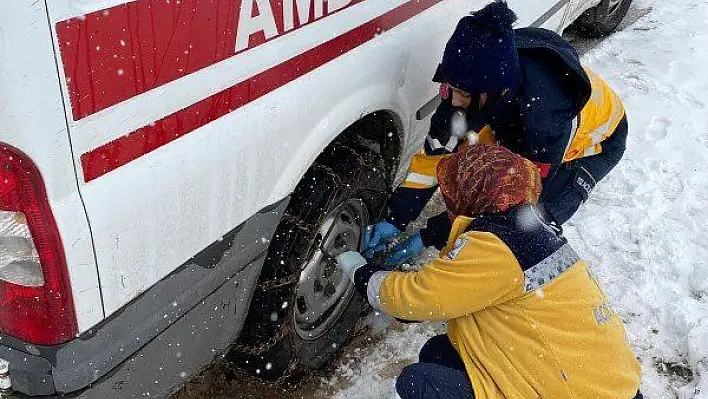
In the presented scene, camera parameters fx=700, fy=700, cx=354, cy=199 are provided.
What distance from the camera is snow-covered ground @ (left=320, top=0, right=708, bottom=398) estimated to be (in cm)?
299

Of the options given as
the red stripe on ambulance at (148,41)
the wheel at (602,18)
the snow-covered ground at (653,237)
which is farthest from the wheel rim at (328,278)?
the wheel at (602,18)

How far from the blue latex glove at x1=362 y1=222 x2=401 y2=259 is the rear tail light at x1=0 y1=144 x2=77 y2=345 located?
4.49ft

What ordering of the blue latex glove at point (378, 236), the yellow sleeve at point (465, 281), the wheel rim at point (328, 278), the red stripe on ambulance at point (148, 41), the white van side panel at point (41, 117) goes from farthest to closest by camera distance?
1. the blue latex glove at point (378, 236)
2. the wheel rim at point (328, 278)
3. the yellow sleeve at point (465, 281)
4. the red stripe on ambulance at point (148, 41)
5. the white van side panel at point (41, 117)

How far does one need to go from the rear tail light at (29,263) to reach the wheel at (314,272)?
0.88 m

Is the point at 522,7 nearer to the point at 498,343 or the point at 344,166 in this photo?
the point at 344,166

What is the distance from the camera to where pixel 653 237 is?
3.81 m

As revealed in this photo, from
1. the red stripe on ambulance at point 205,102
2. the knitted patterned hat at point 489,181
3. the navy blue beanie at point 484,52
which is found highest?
the red stripe on ambulance at point 205,102

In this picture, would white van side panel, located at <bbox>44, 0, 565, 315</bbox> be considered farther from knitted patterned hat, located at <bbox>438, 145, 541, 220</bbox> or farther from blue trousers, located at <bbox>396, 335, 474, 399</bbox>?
blue trousers, located at <bbox>396, 335, 474, 399</bbox>

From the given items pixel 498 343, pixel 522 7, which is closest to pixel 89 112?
pixel 498 343

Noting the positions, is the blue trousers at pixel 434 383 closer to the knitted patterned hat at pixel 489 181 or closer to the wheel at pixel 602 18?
the knitted patterned hat at pixel 489 181

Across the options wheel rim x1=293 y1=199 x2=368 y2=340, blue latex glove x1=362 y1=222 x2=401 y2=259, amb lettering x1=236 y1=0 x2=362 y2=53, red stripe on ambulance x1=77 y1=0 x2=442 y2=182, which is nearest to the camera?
red stripe on ambulance x1=77 y1=0 x2=442 y2=182

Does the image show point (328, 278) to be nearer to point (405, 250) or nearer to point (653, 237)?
point (405, 250)

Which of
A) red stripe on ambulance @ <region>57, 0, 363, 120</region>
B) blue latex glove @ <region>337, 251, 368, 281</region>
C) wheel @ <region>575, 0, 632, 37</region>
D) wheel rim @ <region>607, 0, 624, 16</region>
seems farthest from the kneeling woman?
wheel rim @ <region>607, 0, 624, 16</region>

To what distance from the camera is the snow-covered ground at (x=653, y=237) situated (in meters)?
2.99
